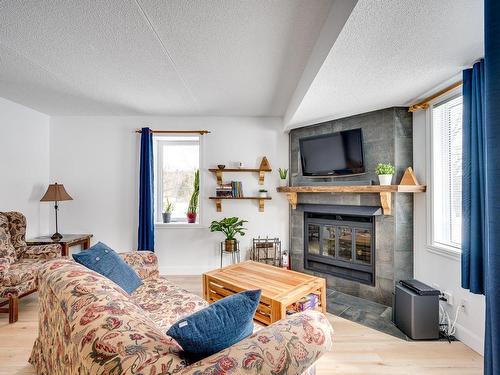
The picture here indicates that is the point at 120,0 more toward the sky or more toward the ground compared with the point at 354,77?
more toward the sky

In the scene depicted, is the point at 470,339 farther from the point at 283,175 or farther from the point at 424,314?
the point at 283,175

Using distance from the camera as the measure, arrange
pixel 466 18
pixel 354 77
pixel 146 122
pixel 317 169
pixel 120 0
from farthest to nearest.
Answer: pixel 146 122 < pixel 317 169 < pixel 354 77 < pixel 120 0 < pixel 466 18

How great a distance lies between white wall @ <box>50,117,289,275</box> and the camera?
3.68 m

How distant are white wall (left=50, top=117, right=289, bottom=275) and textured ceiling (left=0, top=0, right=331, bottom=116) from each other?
23.7 inches

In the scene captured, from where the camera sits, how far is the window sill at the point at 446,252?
2.08 metres

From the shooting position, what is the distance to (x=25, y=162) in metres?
3.30

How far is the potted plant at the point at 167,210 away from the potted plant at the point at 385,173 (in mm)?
2921

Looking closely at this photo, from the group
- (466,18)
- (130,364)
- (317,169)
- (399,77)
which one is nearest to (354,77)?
(399,77)

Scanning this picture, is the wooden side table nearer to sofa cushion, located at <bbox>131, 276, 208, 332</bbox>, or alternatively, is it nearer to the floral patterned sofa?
sofa cushion, located at <bbox>131, 276, 208, 332</bbox>

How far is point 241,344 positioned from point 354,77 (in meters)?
1.98

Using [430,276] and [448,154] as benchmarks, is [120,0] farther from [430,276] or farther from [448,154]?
[430,276]

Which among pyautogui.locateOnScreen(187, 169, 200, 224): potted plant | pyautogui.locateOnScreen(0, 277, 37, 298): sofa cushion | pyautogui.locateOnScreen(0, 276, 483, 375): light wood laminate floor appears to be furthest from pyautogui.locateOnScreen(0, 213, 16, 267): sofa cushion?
pyautogui.locateOnScreen(187, 169, 200, 224): potted plant

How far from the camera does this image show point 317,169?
3.22 m

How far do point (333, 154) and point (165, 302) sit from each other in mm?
2437
